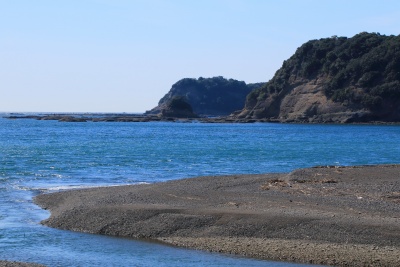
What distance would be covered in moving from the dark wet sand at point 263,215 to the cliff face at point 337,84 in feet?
351

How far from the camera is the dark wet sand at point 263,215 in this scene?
64.8 feet

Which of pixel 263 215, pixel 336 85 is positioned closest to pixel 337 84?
pixel 336 85

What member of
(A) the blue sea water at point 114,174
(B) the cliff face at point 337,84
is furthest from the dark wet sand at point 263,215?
(B) the cliff face at point 337,84

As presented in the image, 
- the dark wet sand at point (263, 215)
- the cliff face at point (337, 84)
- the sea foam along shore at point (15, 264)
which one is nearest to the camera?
the sea foam along shore at point (15, 264)

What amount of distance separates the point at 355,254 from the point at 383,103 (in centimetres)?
12053

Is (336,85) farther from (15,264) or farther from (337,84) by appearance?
(15,264)

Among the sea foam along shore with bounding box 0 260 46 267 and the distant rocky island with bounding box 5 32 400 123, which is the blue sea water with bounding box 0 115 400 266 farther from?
the distant rocky island with bounding box 5 32 400 123

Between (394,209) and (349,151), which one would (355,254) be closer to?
(394,209)

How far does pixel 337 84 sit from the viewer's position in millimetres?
141000

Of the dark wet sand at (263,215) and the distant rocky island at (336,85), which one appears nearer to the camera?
the dark wet sand at (263,215)

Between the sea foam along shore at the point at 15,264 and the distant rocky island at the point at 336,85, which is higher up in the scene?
the distant rocky island at the point at 336,85

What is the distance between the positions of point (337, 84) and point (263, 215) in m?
122

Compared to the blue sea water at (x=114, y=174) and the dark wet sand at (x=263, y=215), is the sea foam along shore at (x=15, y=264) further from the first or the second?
the dark wet sand at (x=263, y=215)

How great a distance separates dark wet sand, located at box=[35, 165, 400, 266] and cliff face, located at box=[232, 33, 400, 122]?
351 feet
